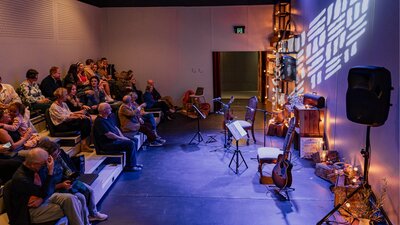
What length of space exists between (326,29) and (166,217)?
435cm

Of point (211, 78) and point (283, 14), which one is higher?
point (283, 14)

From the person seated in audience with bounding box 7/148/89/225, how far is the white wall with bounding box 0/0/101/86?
347 cm

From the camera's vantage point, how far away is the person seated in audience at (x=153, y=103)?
10.6 m

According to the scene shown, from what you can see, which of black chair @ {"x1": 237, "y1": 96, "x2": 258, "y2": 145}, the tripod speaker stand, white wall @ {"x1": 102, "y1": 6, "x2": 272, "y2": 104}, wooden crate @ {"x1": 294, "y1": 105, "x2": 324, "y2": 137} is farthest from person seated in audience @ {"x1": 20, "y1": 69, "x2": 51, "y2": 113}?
white wall @ {"x1": 102, "y1": 6, "x2": 272, "y2": 104}

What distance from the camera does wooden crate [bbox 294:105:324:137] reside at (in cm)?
748

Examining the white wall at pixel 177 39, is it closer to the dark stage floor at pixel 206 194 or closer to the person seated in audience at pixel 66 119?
the dark stage floor at pixel 206 194

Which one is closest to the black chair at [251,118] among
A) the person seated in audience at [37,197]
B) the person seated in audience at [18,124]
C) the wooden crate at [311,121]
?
the wooden crate at [311,121]

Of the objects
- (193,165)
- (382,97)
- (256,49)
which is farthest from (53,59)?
(382,97)

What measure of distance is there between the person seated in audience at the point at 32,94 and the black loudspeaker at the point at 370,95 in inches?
200

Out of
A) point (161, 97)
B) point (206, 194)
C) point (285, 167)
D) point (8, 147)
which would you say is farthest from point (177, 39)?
point (8, 147)

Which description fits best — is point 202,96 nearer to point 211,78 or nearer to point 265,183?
point 211,78

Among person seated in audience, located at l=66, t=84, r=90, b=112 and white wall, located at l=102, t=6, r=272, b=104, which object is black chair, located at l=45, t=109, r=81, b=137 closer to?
person seated in audience, located at l=66, t=84, r=90, b=112

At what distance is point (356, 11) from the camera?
19.1 ft

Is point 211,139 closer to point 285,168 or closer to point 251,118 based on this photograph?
point 251,118
